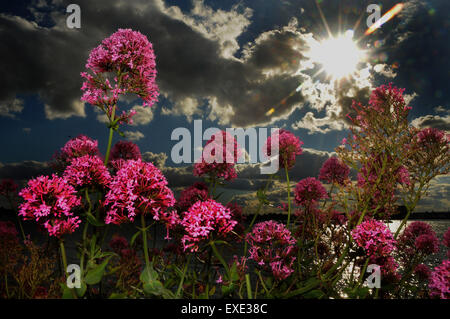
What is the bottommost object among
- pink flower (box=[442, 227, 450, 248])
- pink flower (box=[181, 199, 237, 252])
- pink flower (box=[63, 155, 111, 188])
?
pink flower (box=[442, 227, 450, 248])

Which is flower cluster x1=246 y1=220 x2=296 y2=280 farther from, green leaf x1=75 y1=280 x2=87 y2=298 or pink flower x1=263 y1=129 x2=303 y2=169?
green leaf x1=75 y1=280 x2=87 y2=298

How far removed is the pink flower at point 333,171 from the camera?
14.5 feet

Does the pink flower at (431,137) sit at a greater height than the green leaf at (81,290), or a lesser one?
greater

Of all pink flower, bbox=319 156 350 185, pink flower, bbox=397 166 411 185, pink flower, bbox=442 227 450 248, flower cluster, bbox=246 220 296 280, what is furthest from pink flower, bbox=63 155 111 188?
pink flower, bbox=442 227 450 248

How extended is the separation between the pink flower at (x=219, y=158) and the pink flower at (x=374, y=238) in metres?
1.36

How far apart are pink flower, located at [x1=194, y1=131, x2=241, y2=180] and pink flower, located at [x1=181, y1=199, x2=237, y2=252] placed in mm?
930

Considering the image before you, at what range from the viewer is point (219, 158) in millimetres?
2812

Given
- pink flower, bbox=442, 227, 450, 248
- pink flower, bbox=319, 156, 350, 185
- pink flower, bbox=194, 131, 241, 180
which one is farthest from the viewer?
pink flower, bbox=319, 156, 350, 185

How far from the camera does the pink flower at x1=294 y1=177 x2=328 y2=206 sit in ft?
12.6

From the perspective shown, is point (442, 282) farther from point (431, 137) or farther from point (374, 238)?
point (431, 137)

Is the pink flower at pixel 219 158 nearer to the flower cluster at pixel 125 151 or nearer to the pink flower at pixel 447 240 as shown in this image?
the flower cluster at pixel 125 151

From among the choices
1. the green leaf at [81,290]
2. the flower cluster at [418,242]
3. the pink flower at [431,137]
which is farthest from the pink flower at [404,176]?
the green leaf at [81,290]
